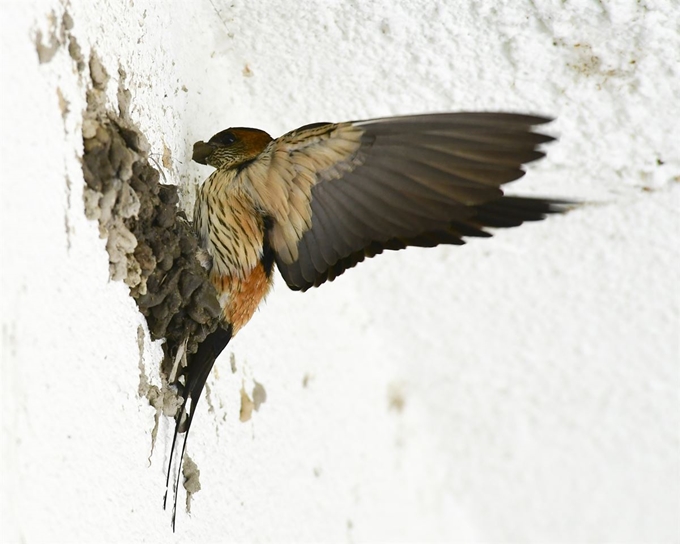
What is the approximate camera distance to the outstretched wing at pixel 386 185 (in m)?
1.23

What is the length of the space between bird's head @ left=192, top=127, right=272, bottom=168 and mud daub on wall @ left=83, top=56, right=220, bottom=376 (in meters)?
0.23

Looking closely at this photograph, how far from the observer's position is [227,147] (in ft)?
5.34

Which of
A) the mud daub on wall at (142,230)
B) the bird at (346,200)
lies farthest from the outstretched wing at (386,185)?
the mud daub on wall at (142,230)

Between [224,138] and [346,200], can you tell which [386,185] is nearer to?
[346,200]

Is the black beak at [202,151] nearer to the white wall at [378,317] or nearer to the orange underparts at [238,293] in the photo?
the white wall at [378,317]

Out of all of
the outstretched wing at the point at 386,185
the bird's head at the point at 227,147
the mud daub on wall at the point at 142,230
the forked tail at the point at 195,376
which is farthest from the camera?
the bird's head at the point at 227,147

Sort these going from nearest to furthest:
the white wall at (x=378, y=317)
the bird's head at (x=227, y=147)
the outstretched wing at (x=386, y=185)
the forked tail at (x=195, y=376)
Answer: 1. the white wall at (x=378, y=317)
2. the outstretched wing at (x=386, y=185)
3. the forked tail at (x=195, y=376)
4. the bird's head at (x=227, y=147)

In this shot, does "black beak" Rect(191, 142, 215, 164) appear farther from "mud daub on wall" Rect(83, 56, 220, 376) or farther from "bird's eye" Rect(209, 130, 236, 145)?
"mud daub on wall" Rect(83, 56, 220, 376)

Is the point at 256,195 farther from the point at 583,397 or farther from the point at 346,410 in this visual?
the point at 583,397

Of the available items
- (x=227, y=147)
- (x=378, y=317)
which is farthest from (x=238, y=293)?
(x=378, y=317)

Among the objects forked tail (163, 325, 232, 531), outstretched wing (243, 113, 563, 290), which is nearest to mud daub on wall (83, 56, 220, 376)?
forked tail (163, 325, 232, 531)

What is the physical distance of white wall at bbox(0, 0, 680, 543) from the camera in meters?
0.97

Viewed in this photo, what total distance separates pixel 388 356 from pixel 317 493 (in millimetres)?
570

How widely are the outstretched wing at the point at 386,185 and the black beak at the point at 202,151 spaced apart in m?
0.21
